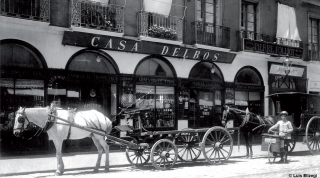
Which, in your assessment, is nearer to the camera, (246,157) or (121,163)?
(121,163)

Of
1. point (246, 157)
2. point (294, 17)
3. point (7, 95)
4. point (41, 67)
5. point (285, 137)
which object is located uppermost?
point (294, 17)

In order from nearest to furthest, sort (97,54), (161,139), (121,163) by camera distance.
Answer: (161,139)
(121,163)
(97,54)

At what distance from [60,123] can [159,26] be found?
7535 millimetres

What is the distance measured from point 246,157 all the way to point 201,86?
4.94 meters

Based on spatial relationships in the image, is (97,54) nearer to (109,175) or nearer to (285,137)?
(109,175)

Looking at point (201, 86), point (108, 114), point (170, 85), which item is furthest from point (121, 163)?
point (201, 86)

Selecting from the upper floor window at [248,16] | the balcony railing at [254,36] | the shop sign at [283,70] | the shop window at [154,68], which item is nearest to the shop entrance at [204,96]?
the shop window at [154,68]

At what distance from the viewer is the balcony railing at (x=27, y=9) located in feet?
39.6

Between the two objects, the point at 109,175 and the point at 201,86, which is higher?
the point at 201,86

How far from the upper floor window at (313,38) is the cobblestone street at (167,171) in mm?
11015

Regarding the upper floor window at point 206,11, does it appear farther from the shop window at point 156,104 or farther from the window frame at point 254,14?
the shop window at point 156,104

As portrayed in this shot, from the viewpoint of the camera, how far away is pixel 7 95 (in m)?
12.2

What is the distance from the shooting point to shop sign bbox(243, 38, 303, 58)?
1831cm

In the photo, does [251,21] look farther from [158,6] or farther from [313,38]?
[158,6]
